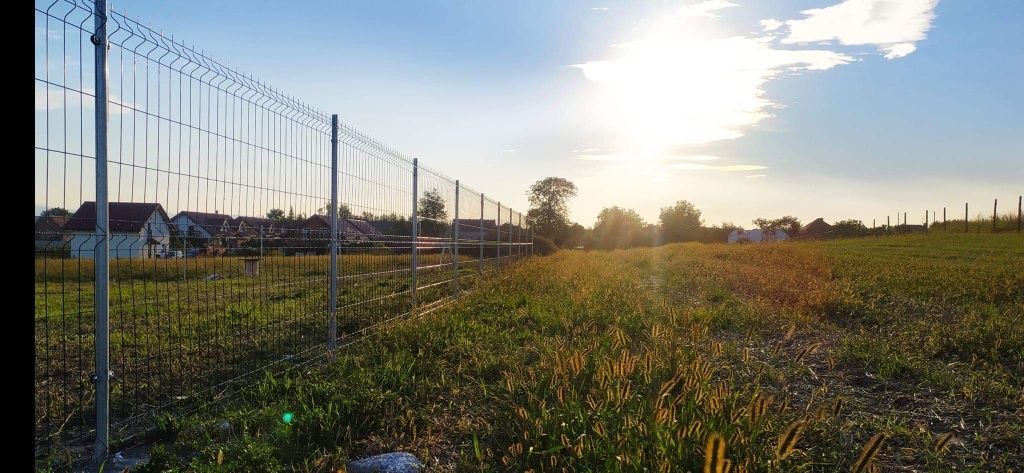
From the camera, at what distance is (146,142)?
355 centimetres

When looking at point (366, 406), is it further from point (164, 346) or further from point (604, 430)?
point (164, 346)

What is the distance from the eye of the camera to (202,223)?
4070 mm

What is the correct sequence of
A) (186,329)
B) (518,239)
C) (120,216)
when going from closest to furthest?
1. (120,216)
2. (186,329)
3. (518,239)

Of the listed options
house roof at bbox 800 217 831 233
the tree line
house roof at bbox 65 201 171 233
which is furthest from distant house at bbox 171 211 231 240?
house roof at bbox 800 217 831 233

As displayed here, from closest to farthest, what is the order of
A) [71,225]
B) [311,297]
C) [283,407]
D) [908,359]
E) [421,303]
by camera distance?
[71,225]
[283,407]
[908,359]
[311,297]
[421,303]

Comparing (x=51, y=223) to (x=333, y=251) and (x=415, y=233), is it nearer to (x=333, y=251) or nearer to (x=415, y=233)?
(x=333, y=251)

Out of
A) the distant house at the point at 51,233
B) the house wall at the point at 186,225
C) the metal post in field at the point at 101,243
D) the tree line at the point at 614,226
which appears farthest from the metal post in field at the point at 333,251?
the tree line at the point at 614,226

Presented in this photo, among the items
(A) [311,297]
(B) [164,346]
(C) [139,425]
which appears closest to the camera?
(C) [139,425]

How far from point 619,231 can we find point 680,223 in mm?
18706

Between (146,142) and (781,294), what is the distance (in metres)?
7.79

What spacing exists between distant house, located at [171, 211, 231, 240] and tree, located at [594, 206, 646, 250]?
5562 centimetres

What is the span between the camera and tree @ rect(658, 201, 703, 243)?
71.2 metres

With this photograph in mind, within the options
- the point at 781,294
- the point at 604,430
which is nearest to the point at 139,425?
the point at 604,430

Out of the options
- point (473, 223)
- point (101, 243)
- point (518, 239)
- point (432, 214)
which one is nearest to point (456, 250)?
point (432, 214)
